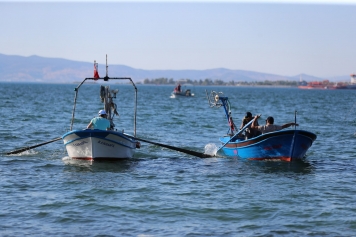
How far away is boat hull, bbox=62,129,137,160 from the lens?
20078mm

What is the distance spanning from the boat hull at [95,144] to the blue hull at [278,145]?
4114 millimetres

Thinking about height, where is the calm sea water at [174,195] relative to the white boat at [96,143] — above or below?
below

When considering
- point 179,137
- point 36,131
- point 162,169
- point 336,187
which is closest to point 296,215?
point 336,187

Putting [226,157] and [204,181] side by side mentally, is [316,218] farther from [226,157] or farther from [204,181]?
[226,157]

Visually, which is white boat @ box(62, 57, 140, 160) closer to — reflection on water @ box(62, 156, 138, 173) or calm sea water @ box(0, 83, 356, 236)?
reflection on water @ box(62, 156, 138, 173)

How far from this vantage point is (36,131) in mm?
32812

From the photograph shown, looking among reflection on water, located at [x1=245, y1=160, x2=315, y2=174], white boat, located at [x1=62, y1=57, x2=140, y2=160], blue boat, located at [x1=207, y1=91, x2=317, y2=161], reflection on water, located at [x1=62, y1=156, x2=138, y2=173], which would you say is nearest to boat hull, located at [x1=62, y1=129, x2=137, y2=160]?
white boat, located at [x1=62, y1=57, x2=140, y2=160]

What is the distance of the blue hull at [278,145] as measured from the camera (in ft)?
68.3

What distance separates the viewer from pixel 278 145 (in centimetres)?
2122

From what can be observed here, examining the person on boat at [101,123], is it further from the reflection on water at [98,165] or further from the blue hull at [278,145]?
the blue hull at [278,145]

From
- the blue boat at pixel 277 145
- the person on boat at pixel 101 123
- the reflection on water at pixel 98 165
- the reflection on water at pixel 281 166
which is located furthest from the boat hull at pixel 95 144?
the reflection on water at pixel 281 166

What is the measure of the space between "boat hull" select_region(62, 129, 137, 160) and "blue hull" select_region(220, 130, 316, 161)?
411 cm

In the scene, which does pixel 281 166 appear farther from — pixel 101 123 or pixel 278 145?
pixel 101 123

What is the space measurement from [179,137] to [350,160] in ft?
35.2
